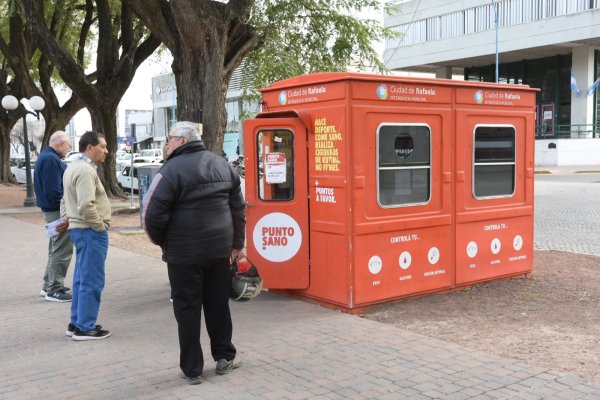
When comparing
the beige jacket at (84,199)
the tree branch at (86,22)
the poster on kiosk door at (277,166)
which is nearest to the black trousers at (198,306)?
the beige jacket at (84,199)

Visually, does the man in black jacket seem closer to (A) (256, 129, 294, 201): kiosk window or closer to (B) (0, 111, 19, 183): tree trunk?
(A) (256, 129, 294, 201): kiosk window

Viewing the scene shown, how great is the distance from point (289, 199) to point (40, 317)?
279 centimetres

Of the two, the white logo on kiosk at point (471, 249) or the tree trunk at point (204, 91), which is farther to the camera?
the tree trunk at point (204, 91)

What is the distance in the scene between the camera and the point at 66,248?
23.1 ft

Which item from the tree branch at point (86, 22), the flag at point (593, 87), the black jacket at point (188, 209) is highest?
the tree branch at point (86, 22)

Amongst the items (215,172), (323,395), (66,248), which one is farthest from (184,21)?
(323,395)

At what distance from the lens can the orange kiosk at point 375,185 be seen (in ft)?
20.3

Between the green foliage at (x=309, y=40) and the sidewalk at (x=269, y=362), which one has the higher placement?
the green foliage at (x=309, y=40)

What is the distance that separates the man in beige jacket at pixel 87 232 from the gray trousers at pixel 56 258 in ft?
4.86

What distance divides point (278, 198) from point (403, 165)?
1349 mm

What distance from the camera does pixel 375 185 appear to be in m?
6.29

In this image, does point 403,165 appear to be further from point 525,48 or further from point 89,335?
point 525,48

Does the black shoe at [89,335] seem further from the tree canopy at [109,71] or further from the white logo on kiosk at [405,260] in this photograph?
the tree canopy at [109,71]

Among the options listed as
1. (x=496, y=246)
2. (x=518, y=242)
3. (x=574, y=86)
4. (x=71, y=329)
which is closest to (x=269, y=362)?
(x=71, y=329)
